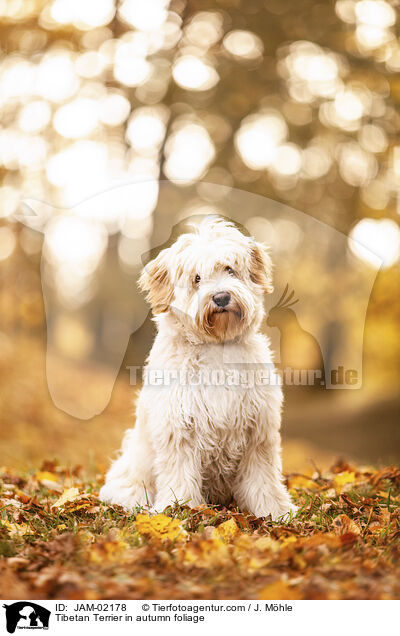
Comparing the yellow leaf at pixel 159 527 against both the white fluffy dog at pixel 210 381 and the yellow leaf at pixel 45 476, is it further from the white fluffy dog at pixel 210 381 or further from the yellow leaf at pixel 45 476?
the yellow leaf at pixel 45 476

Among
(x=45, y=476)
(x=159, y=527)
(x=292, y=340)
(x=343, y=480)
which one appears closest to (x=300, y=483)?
(x=343, y=480)

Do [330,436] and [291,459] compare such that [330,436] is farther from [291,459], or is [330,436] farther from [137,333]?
[137,333]

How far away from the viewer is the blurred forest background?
495 cm

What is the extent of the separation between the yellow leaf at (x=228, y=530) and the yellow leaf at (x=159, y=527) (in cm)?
22

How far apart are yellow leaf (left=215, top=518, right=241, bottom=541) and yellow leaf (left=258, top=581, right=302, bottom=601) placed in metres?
0.62

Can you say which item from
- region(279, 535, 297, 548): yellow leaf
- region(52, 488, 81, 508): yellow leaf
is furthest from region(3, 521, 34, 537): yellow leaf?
region(279, 535, 297, 548): yellow leaf

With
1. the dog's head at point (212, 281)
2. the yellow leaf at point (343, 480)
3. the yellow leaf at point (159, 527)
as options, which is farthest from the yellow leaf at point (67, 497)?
the yellow leaf at point (343, 480)

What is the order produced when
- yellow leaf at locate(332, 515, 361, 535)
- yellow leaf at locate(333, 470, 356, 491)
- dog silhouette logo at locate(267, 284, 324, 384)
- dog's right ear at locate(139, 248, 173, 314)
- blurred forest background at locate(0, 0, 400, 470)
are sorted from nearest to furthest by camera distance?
yellow leaf at locate(332, 515, 361, 535) < dog's right ear at locate(139, 248, 173, 314) < dog silhouette logo at locate(267, 284, 324, 384) < blurred forest background at locate(0, 0, 400, 470) < yellow leaf at locate(333, 470, 356, 491)

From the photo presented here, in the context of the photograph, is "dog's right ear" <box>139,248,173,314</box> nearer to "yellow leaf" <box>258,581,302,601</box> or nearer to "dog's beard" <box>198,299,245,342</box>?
"dog's beard" <box>198,299,245,342</box>

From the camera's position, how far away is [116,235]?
5.10 m

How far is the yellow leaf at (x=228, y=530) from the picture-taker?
344cm
